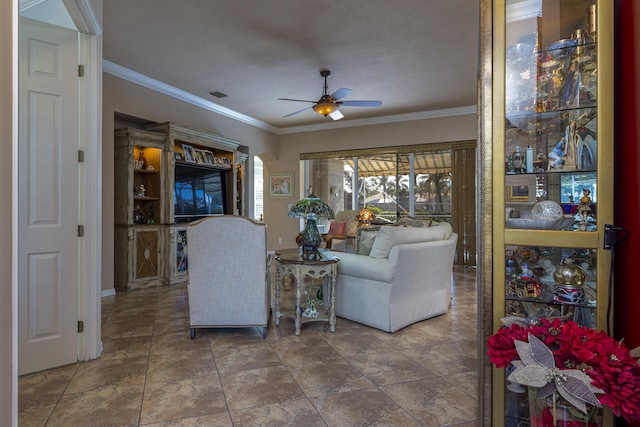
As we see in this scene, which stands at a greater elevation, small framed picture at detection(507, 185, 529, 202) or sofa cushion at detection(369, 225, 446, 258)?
small framed picture at detection(507, 185, 529, 202)

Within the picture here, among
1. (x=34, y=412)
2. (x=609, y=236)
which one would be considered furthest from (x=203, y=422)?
(x=609, y=236)

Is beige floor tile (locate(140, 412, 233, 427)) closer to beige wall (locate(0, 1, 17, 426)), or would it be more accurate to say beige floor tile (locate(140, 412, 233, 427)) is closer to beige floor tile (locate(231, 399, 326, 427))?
beige floor tile (locate(231, 399, 326, 427))

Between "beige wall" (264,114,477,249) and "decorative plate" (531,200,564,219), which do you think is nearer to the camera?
"decorative plate" (531,200,564,219)

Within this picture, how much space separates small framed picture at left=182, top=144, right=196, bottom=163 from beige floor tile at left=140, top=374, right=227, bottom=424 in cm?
381

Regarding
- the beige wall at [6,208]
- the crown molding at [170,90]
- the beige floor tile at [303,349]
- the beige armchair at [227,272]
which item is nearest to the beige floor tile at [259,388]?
the beige floor tile at [303,349]

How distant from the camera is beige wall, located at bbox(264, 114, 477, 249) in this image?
257 inches

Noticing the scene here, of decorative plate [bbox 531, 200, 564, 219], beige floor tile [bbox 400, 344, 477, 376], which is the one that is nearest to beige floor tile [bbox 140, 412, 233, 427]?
beige floor tile [bbox 400, 344, 477, 376]

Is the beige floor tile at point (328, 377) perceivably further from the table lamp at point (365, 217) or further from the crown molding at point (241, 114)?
the crown molding at point (241, 114)

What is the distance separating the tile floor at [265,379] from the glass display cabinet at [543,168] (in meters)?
0.81

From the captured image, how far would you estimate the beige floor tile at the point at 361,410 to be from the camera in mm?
1811

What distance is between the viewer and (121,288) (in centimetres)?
459

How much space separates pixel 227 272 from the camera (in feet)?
9.55

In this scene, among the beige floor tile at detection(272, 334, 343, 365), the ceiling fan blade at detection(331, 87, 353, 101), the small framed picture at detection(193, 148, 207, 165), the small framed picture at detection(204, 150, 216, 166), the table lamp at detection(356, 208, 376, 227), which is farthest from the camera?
the table lamp at detection(356, 208, 376, 227)

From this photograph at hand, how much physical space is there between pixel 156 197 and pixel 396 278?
11.9 feet
